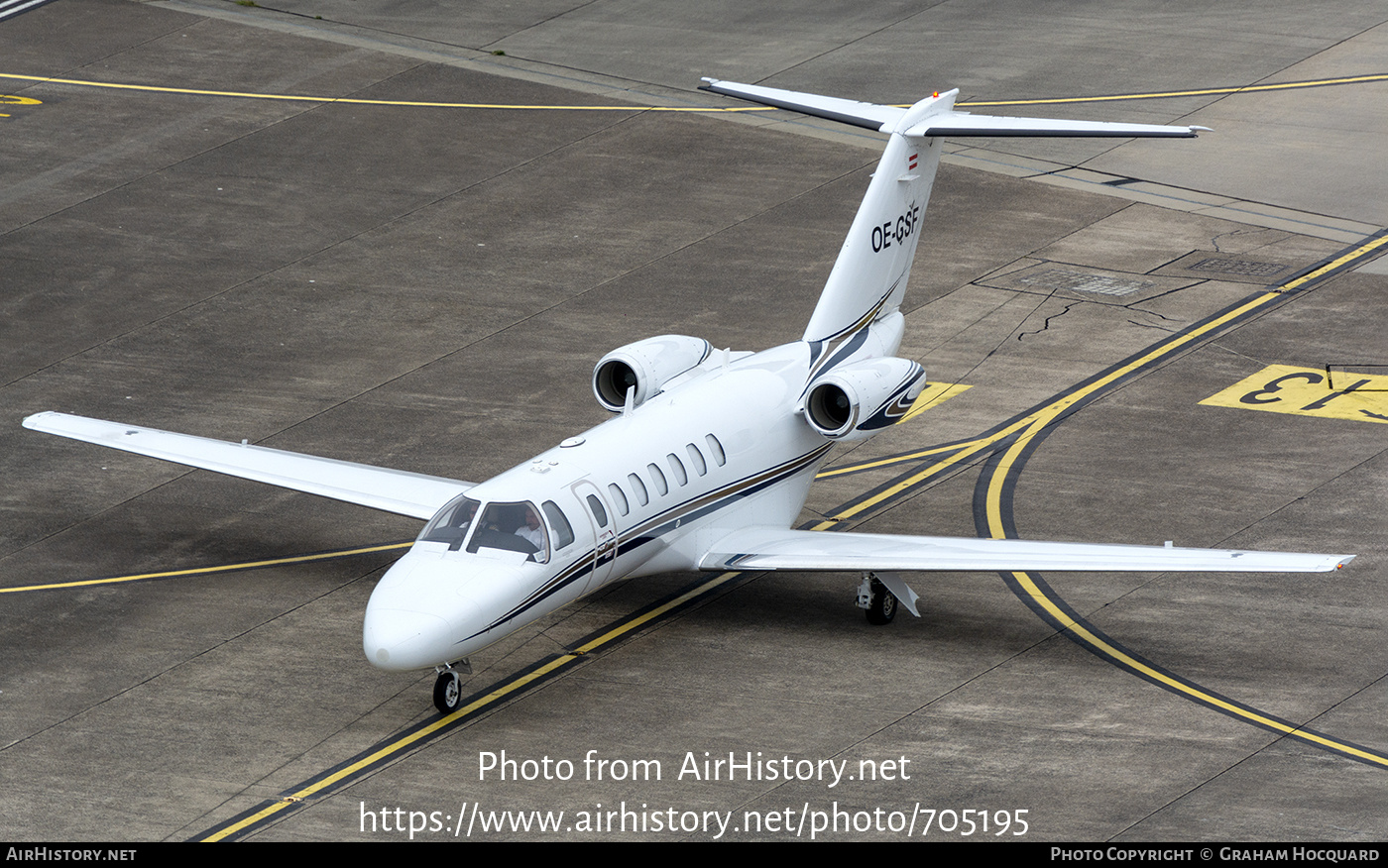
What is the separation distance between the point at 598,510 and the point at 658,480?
3.84 ft

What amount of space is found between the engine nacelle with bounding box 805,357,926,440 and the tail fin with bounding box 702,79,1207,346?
5.39 feet

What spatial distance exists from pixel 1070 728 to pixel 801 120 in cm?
2484

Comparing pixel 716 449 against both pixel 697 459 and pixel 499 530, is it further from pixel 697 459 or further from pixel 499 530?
pixel 499 530

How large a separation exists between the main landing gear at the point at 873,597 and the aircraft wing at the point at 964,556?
49 centimetres

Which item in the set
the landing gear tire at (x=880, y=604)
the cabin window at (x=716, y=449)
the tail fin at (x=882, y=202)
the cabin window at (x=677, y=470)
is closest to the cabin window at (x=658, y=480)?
the cabin window at (x=677, y=470)

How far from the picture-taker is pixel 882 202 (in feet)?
88.6

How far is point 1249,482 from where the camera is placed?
Answer: 27.4 metres

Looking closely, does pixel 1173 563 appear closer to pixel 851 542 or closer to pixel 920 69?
pixel 851 542

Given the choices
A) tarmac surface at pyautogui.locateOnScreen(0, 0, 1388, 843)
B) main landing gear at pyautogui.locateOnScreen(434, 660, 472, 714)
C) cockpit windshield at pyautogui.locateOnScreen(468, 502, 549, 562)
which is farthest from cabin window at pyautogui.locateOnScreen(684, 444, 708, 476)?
main landing gear at pyautogui.locateOnScreen(434, 660, 472, 714)

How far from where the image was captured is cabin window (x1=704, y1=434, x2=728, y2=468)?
24188mm

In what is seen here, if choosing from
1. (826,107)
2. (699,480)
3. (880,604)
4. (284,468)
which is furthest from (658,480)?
(826,107)

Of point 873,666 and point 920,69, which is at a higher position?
point 920,69

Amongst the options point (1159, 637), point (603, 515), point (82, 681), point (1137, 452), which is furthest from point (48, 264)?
point (1159, 637)

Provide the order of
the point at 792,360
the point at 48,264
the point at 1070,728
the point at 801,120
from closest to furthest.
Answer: the point at 1070,728 → the point at 792,360 → the point at 48,264 → the point at 801,120
